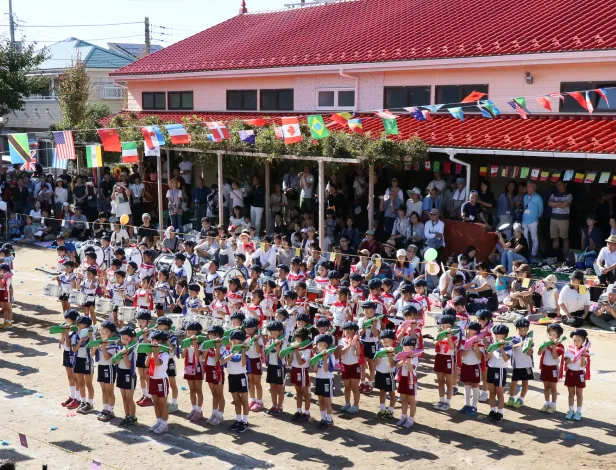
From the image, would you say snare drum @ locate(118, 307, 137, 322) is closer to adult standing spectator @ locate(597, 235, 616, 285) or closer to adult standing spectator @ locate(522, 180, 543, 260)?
adult standing spectator @ locate(522, 180, 543, 260)

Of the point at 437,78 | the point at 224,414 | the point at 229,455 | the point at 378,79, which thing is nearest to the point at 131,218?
the point at 378,79

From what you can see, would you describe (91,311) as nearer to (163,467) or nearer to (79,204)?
(163,467)

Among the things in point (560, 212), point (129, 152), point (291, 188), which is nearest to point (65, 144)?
point (129, 152)

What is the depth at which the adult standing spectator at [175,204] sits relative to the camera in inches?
925

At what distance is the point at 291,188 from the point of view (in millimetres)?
22859

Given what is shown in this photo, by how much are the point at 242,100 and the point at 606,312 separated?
49.3 feet

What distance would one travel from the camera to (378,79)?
75.3 ft

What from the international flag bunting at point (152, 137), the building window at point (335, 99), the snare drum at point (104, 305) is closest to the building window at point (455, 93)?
the building window at point (335, 99)

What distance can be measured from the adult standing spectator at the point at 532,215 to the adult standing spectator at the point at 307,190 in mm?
5990

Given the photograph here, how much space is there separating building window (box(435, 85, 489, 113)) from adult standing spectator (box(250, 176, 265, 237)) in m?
5.51

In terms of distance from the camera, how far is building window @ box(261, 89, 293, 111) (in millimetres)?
25469

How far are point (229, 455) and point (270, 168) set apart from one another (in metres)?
14.2

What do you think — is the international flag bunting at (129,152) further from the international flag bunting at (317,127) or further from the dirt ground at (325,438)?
the dirt ground at (325,438)

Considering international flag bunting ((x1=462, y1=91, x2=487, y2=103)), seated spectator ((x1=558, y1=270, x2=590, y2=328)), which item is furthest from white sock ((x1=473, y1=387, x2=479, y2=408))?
international flag bunting ((x1=462, y1=91, x2=487, y2=103))
